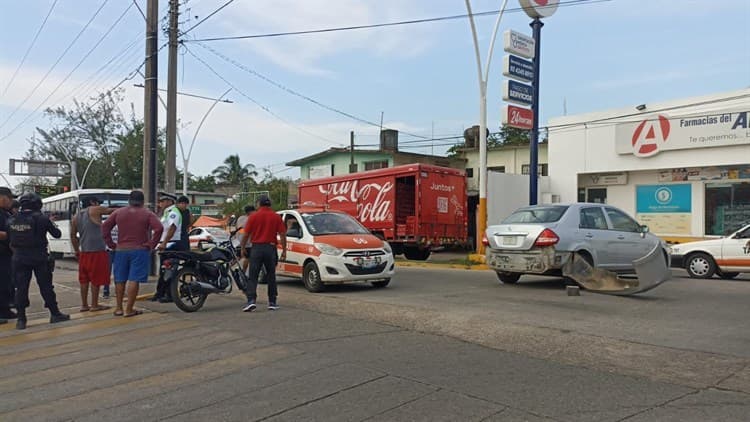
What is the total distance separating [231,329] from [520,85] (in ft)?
45.4

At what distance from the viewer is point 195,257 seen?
9172mm

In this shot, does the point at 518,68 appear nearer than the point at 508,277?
No

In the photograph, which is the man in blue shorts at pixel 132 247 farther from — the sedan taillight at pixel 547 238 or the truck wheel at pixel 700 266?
the truck wheel at pixel 700 266

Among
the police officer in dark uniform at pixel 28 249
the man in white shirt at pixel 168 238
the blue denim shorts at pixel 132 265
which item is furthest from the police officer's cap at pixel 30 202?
the man in white shirt at pixel 168 238

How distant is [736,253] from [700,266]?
90 centimetres

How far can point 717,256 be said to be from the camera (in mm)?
14398

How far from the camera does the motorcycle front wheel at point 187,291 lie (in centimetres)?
889

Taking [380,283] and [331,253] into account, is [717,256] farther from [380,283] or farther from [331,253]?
[331,253]

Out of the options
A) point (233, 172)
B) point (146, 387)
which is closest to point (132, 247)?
point (146, 387)

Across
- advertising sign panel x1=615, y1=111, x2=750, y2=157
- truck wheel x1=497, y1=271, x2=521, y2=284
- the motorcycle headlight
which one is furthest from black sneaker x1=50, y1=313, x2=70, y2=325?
advertising sign panel x1=615, y1=111, x2=750, y2=157

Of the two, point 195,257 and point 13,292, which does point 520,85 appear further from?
point 13,292

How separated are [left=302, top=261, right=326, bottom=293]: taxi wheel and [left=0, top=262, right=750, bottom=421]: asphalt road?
5.77 feet

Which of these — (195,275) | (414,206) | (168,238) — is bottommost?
(195,275)

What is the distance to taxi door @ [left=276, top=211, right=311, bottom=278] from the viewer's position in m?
11.9
